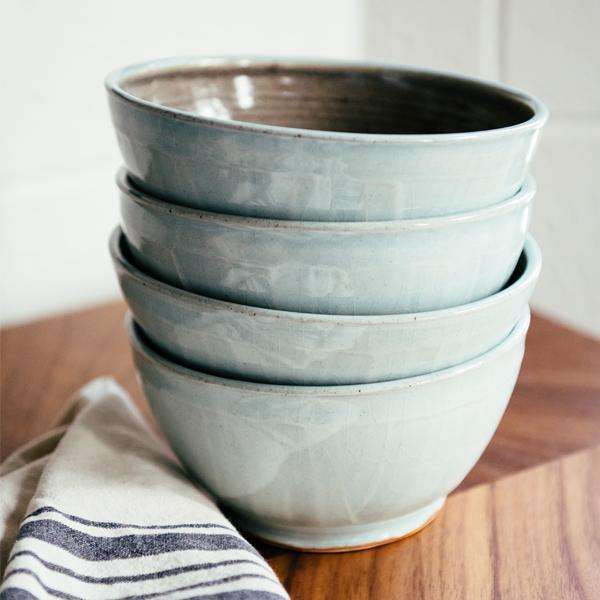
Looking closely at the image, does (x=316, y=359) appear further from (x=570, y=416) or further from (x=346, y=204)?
(x=570, y=416)

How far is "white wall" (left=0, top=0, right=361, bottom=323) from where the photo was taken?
0.78 m

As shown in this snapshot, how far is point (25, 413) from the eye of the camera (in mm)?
623

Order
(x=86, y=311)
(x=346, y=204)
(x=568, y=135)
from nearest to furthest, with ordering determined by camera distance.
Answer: (x=346, y=204) → (x=86, y=311) → (x=568, y=135)

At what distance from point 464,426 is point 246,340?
12cm

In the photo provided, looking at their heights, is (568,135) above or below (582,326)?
above

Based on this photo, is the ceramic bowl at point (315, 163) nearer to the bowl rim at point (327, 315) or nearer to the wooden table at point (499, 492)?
the bowl rim at point (327, 315)

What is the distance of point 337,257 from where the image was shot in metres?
0.37

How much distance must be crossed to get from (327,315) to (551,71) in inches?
25.5

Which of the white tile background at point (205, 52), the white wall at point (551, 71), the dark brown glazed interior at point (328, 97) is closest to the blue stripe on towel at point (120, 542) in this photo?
the dark brown glazed interior at point (328, 97)

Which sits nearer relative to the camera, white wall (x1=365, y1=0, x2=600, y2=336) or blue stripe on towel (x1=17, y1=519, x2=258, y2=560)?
blue stripe on towel (x1=17, y1=519, x2=258, y2=560)

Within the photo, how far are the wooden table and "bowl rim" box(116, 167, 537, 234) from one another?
182mm

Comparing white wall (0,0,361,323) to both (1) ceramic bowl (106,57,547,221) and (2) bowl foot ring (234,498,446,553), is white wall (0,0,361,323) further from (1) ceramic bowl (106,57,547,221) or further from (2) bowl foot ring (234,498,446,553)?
(2) bowl foot ring (234,498,446,553)

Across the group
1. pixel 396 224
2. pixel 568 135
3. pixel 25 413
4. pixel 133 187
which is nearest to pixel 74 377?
pixel 25 413

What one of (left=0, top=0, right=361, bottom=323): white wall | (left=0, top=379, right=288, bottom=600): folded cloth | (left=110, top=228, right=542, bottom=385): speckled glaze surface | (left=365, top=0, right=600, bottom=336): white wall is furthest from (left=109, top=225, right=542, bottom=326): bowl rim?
(left=365, top=0, right=600, bottom=336): white wall
